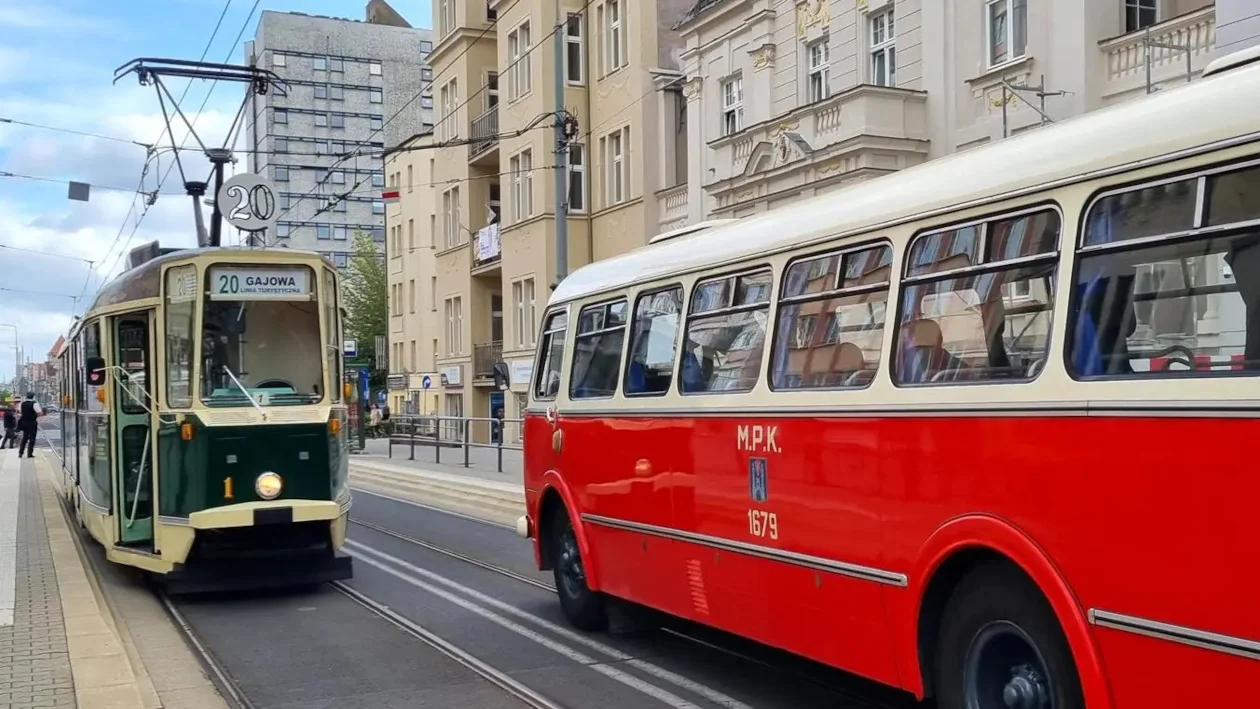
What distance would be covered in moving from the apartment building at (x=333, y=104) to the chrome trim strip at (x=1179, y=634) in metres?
89.8

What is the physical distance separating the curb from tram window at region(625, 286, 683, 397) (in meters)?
3.47

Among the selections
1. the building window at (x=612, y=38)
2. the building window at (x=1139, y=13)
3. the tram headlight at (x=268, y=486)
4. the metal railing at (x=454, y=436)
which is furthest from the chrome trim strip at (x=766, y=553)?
the building window at (x=612, y=38)

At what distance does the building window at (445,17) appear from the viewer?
44.8 m

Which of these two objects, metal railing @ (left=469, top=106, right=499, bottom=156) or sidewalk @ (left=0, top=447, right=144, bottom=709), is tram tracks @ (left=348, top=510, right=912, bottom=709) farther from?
metal railing @ (left=469, top=106, right=499, bottom=156)

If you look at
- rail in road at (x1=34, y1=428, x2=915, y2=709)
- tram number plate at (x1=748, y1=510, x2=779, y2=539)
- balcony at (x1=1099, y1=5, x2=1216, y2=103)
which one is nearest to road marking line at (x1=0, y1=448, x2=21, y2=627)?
rail in road at (x1=34, y1=428, x2=915, y2=709)

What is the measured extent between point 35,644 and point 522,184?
2980 cm

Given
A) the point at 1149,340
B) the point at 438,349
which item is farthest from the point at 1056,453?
the point at 438,349

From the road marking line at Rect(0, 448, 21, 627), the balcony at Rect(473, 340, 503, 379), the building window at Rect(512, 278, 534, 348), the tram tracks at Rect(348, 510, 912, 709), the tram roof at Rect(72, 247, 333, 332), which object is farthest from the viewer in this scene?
the balcony at Rect(473, 340, 503, 379)

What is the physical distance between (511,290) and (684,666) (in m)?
30.4

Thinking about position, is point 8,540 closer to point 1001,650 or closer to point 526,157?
point 1001,650

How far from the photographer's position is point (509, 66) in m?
38.1

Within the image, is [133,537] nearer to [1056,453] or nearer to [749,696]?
[749,696]

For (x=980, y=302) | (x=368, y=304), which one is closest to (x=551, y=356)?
(x=980, y=302)

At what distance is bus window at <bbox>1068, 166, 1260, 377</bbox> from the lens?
14.0 ft
